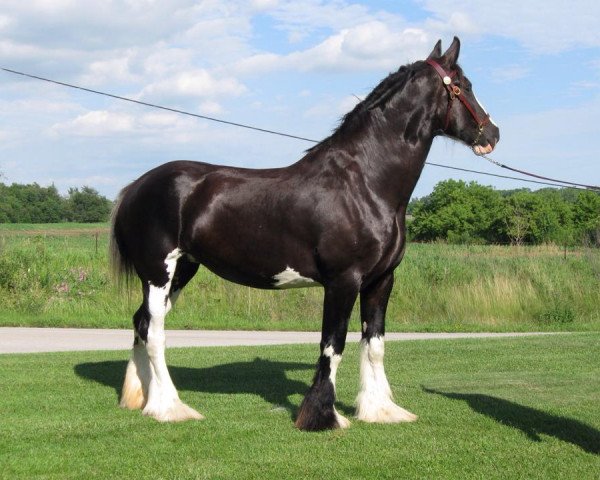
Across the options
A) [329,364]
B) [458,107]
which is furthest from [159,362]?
[458,107]

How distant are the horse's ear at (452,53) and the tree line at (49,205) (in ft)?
202

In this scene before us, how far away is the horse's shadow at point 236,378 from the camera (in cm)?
803

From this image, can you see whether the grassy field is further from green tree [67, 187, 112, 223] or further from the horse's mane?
green tree [67, 187, 112, 223]

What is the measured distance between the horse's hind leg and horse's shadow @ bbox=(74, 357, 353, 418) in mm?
638

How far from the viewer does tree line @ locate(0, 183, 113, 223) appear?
2660 inches

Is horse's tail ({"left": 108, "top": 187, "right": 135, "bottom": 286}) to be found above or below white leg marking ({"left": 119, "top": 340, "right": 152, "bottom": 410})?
above

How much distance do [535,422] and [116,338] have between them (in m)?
8.86

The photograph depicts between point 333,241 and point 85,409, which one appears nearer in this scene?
point 333,241

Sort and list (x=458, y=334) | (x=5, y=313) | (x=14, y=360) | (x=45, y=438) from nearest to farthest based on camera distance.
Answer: (x=45, y=438) → (x=14, y=360) → (x=458, y=334) → (x=5, y=313)

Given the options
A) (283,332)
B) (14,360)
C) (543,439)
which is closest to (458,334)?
(283,332)

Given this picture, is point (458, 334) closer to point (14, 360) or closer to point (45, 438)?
point (14, 360)

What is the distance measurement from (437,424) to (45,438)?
307cm

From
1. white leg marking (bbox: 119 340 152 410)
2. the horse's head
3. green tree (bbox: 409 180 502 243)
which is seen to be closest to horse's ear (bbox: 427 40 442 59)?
the horse's head

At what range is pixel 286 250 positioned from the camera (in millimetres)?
6605
